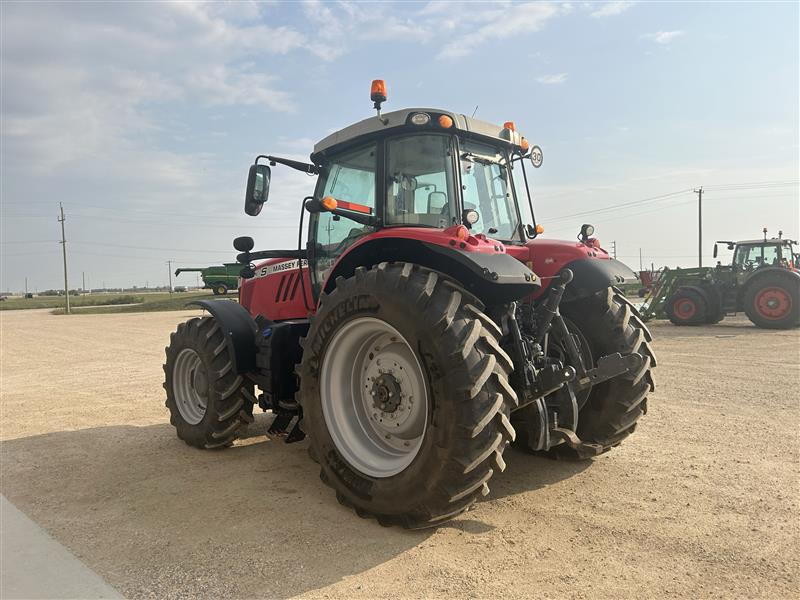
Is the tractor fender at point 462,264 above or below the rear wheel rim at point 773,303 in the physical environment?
above

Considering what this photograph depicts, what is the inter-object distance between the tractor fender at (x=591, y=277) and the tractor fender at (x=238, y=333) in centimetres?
265

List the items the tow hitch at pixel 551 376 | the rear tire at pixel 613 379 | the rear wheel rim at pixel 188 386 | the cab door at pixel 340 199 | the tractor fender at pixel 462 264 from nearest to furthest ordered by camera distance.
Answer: the tractor fender at pixel 462 264 < the tow hitch at pixel 551 376 < the rear tire at pixel 613 379 < the cab door at pixel 340 199 < the rear wheel rim at pixel 188 386

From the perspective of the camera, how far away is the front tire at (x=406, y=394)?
2803mm

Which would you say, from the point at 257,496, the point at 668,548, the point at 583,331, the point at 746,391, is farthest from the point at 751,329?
the point at 257,496

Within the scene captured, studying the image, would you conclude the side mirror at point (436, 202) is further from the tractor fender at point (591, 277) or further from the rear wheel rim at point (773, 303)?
the rear wheel rim at point (773, 303)

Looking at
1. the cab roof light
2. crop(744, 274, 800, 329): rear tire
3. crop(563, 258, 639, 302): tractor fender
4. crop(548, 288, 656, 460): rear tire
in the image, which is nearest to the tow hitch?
crop(563, 258, 639, 302): tractor fender

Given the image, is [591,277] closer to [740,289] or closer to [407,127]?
[407,127]

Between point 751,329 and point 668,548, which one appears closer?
point 668,548

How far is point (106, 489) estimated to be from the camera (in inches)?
154

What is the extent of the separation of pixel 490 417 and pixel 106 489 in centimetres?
294

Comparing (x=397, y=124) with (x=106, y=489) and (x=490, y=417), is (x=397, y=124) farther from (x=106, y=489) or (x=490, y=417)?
(x=106, y=489)

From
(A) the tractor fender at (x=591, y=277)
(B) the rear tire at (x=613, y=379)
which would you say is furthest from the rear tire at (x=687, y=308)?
(A) the tractor fender at (x=591, y=277)

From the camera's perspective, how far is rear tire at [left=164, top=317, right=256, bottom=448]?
4645 mm

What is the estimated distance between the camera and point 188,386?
5.17m
